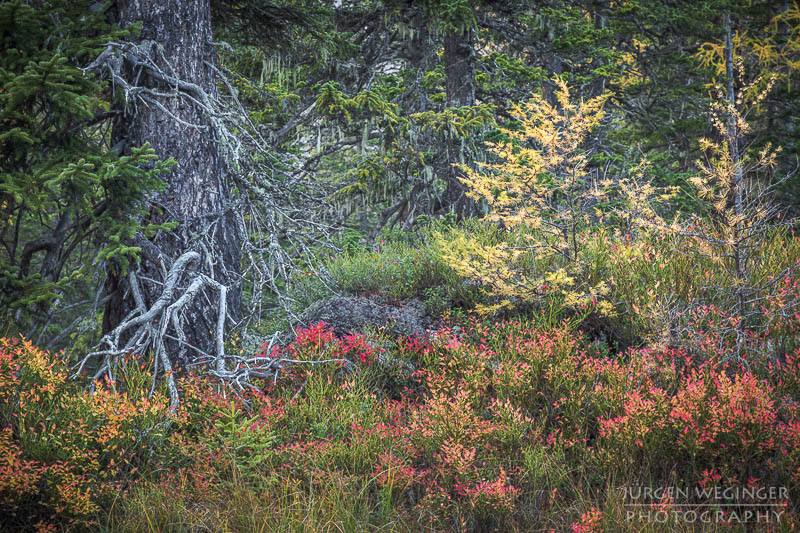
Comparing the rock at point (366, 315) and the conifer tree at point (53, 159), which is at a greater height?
the conifer tree at point (53, 159)

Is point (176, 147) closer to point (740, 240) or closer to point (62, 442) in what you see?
point (62, 442)

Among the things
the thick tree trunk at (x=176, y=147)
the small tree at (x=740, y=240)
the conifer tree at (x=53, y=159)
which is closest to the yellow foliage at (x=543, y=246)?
the small tree at (x=740, y=240)

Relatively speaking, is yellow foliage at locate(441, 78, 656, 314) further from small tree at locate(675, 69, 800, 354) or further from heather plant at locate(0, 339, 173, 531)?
heather plant at locate(0, 339, 173, 531)

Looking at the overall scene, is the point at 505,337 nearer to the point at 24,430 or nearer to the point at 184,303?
the point at 184,303

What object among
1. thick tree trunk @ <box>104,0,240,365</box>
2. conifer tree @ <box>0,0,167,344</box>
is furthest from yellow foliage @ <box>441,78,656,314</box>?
conifer tree @ <box>0,0,167,344</box>

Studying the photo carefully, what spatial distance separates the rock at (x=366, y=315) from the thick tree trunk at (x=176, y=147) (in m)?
1.26

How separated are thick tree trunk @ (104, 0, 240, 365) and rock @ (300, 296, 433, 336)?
Answer: 1263 mm

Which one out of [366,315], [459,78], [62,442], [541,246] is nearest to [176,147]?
[366,315]

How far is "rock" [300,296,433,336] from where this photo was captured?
5.76m

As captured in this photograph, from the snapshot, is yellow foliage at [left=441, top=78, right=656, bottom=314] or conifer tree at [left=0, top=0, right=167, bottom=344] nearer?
conifer tree at [left=0, top=0, right=167, bottom=344]

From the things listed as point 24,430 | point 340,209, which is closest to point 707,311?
point 24,430

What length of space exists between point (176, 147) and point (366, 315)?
273cm

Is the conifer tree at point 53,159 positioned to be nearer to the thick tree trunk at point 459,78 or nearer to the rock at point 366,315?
the rock at point 366,315

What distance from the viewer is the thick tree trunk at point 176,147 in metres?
5.04
